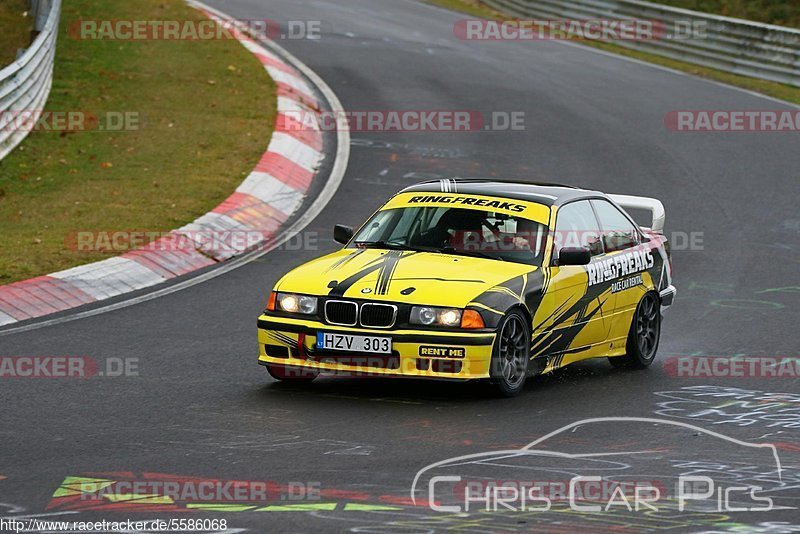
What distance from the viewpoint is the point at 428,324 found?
8914mm

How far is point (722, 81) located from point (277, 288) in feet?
64.3

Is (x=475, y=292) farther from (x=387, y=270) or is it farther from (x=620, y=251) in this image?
(x=620, y=251)

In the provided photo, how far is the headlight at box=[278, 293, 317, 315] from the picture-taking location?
9.16 metres

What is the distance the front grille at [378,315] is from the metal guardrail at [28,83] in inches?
413

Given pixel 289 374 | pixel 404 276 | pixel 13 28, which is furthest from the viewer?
pixel 13 28

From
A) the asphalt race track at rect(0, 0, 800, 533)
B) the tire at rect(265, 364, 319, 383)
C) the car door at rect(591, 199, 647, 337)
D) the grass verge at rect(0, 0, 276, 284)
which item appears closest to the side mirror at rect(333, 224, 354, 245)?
the asphalt race track at rect(0, 0, 800, 533)

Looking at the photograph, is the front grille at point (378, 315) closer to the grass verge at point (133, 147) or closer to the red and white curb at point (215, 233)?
the red and white curb at point (215, 233)

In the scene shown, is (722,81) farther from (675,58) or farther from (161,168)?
(161,168)

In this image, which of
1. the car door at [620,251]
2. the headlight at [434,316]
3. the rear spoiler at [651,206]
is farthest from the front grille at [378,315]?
the rear spoiler at [651,206]

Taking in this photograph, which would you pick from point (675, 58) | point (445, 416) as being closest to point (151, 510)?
point (445, 416)

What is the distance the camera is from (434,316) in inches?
351

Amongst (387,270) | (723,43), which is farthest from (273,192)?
(723,43)

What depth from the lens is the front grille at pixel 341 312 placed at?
902 cm

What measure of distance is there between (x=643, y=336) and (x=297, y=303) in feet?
10.2
